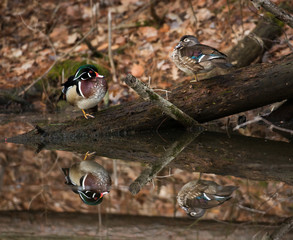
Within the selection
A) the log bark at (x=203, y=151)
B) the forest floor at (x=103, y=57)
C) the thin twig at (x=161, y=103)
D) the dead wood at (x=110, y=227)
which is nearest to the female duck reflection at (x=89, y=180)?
the forest floor at (x=103, y=57)

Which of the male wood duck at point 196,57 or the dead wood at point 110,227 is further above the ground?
the male wood duck at point 196,57

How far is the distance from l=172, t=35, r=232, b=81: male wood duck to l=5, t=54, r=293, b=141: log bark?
0.99ft

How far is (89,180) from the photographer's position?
4.62m

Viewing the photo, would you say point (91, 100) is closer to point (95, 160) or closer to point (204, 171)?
point (95, 160)

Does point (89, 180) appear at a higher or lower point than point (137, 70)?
lower

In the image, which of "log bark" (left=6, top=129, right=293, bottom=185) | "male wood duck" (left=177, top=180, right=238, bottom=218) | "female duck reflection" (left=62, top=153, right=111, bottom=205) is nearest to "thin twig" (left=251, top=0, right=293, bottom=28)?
"log bark" (left=6, top=129, right=293, bottom=185)

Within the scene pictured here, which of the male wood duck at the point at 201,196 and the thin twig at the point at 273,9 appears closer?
the male wood duck at the point at 201,196

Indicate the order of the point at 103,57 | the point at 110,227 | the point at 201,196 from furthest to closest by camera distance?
the point at 103,57
the point at 201,196
the point at 110,227

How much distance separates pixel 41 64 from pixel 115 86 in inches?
77.3

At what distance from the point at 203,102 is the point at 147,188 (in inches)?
83.6

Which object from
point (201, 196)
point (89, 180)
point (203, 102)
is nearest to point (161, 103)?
point (203, 102)

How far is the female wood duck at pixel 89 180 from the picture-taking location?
13.8 feet

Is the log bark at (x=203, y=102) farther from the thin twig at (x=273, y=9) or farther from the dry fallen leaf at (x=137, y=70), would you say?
the dry fallen leaf at (x=137, y=70)

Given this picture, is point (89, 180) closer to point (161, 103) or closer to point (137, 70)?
point (161, 103)
